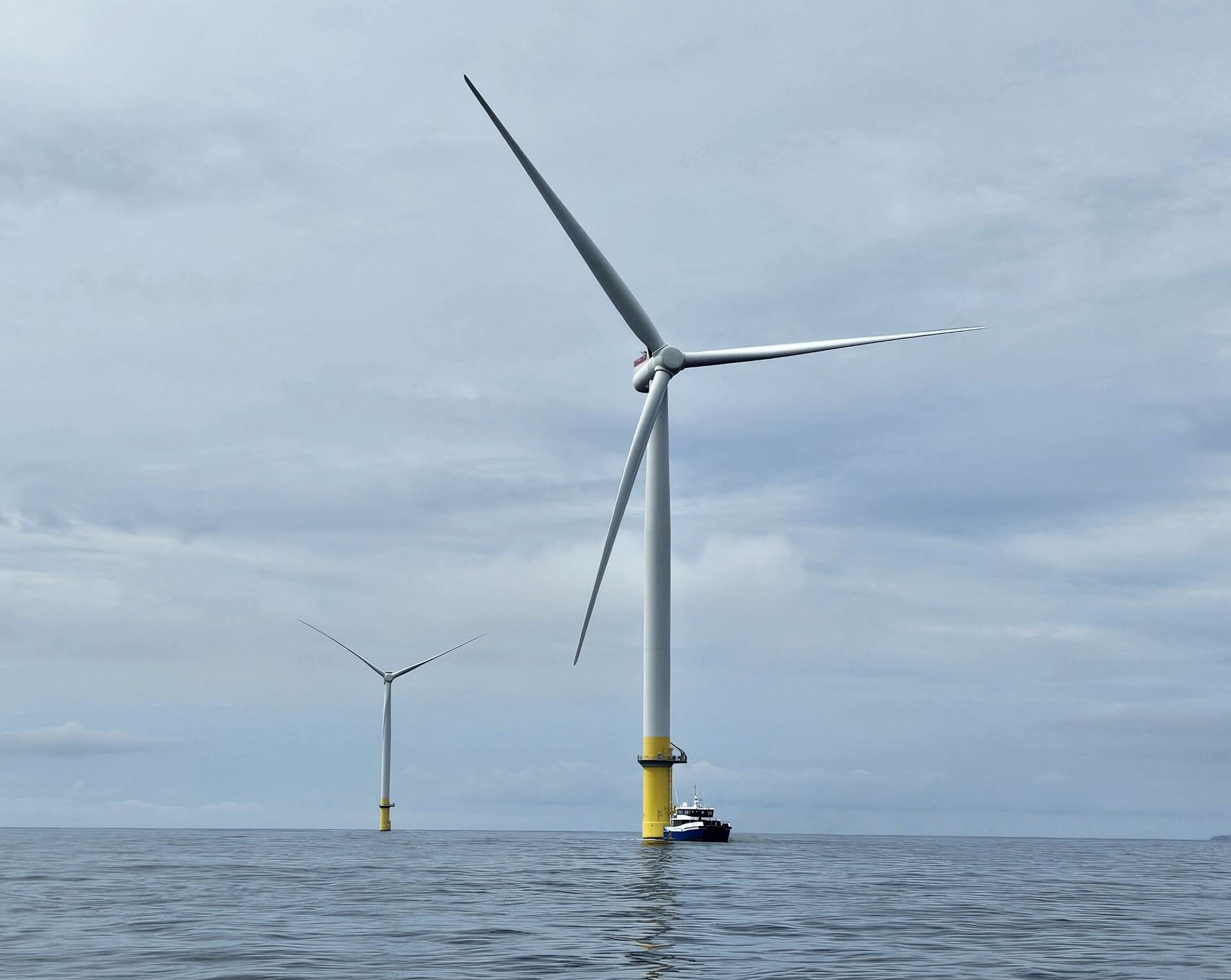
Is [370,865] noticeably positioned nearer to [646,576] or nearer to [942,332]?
[646,576]

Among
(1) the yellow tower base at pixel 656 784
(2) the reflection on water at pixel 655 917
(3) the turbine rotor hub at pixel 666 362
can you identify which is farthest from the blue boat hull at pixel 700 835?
(3) the turbine rotor hub at pixel 666 362

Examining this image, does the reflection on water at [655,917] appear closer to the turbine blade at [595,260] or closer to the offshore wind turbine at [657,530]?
the offshore wind turbine at [657,530]

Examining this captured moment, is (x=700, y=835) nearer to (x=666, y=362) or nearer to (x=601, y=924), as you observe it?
(x=666, y=362)

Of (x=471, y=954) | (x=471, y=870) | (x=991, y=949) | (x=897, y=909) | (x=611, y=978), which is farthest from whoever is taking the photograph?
(x=471, y=870)

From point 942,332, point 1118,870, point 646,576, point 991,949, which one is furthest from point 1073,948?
point 1118,870

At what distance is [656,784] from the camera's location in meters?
140

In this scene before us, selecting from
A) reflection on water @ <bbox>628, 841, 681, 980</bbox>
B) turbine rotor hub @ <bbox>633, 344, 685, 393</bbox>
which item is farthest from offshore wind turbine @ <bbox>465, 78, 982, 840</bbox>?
reflection on water @ <bbox>628, 841, 681, 980</bbox>

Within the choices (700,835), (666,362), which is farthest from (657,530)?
(700,835)

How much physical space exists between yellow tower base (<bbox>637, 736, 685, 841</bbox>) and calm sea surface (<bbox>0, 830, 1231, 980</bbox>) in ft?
56.4

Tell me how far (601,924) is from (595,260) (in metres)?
77.0

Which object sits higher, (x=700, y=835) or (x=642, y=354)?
(x=642, y=354)

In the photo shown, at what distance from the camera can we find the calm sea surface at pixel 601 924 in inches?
1747

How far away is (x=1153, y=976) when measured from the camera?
43656 mm

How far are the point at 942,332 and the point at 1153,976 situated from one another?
6686 centimetres
